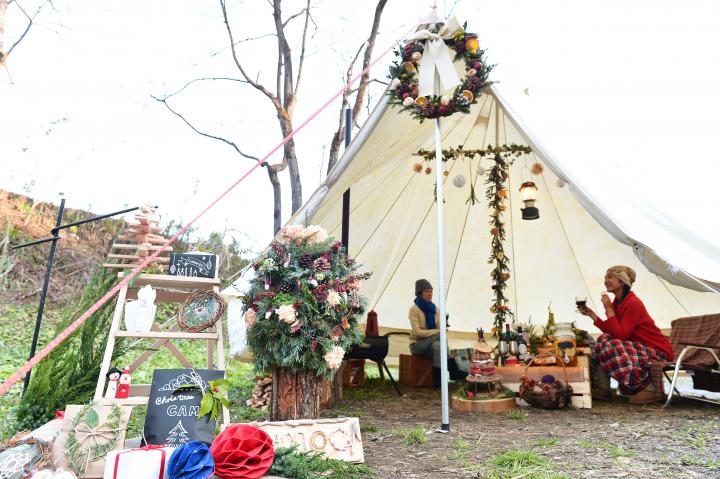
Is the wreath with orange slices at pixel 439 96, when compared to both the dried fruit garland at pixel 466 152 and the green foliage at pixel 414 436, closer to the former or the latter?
the dried fruit garland at pixel 466 152

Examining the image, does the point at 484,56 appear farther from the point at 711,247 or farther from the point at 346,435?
the point at 346,435

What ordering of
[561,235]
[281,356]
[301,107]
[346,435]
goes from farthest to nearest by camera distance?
[301,107]
[561,235]
[281,356]
[346,435]

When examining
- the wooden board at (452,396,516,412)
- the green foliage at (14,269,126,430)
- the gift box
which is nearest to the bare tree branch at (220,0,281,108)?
the green foliage at (14,269,126,430)

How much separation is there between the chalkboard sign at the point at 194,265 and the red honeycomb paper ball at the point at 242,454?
1158mm

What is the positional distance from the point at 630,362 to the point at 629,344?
0.15 metres

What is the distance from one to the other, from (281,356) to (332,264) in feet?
2.07

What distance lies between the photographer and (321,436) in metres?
2.91

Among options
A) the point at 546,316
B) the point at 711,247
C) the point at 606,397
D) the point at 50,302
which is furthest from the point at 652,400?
the point at 50,302

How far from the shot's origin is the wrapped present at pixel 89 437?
2441 mm

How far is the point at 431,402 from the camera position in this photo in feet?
15.9

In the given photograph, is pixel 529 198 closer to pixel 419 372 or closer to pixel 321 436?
pixel 419 372

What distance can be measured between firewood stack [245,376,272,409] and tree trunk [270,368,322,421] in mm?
1307

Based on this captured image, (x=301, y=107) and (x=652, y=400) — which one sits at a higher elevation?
(x=301, y=107)

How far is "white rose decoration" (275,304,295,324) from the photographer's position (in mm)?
3207
